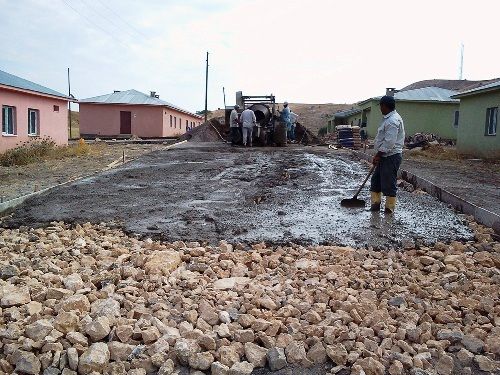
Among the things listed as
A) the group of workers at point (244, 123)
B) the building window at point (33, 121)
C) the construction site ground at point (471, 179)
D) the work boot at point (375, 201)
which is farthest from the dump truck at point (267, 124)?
the work boot at point (375, 201)

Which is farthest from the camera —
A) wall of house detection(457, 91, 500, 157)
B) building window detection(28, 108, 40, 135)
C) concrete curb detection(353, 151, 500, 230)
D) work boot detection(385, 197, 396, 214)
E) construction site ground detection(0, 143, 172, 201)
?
building window detection(28, 108, 40, 135)

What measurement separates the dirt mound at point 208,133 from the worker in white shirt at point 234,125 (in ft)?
12.6

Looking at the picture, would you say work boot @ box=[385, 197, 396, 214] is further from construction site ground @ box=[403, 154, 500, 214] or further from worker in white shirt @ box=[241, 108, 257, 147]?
worker in white shirt @ box=[241, 108, 257, 147]

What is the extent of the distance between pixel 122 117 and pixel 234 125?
55.3ft

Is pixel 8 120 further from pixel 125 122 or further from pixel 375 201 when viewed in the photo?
pixel 125 122

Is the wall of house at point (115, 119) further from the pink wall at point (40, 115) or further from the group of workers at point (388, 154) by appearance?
the group of workers at point (388, 154)

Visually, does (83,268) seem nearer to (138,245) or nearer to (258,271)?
(138,245)

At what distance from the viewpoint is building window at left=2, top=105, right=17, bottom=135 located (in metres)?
16.5

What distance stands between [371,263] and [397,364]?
5.39 feet

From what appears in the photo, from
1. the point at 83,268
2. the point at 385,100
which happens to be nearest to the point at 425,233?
the point at 385,100

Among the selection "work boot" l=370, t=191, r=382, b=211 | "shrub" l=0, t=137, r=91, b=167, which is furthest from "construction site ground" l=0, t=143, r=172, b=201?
"work boot" l=370, t=191, r=382, b=211

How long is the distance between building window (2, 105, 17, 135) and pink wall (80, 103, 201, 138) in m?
15.3

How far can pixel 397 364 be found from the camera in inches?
105

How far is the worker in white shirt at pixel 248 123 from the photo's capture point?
17.4 meters
